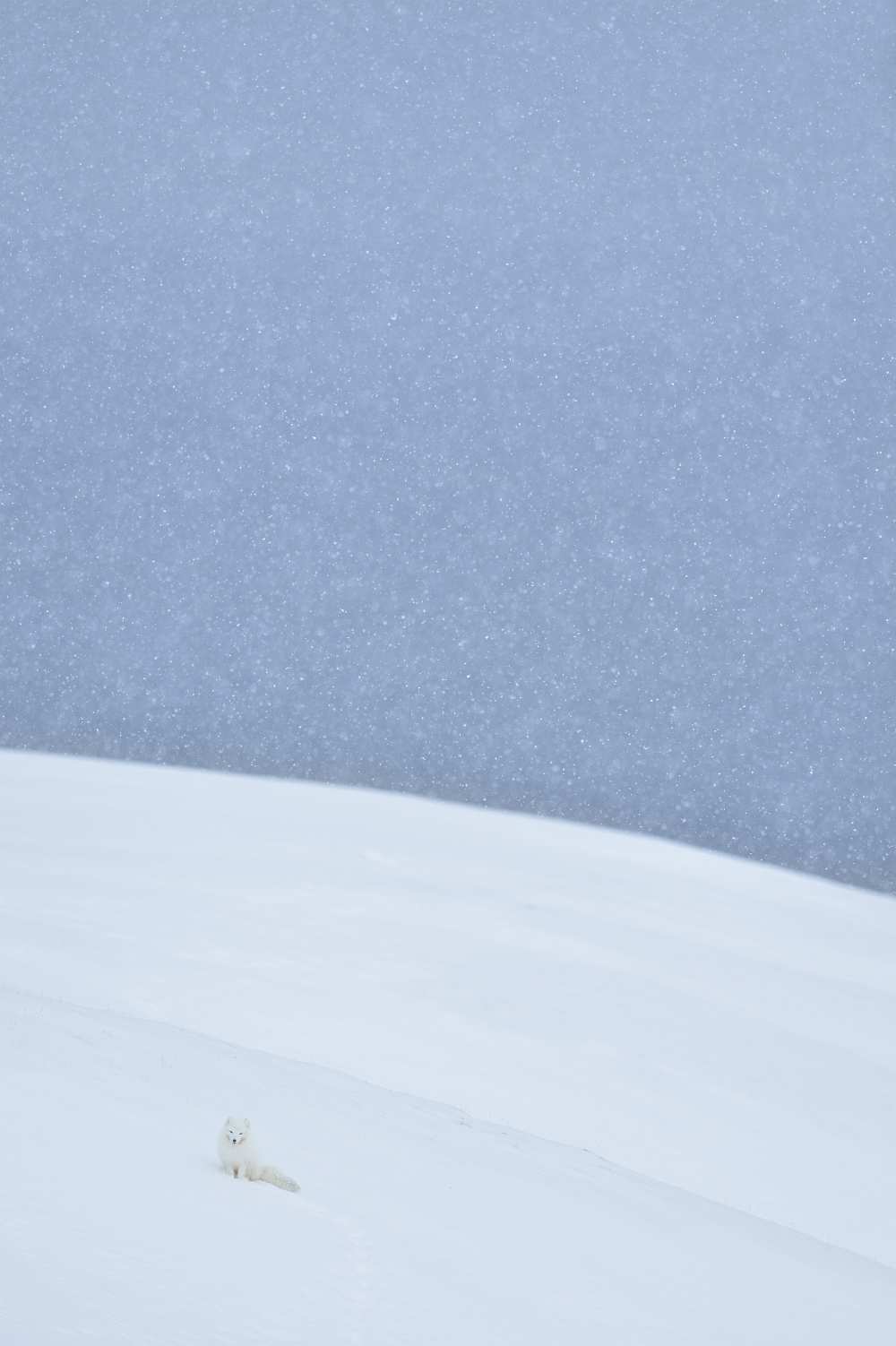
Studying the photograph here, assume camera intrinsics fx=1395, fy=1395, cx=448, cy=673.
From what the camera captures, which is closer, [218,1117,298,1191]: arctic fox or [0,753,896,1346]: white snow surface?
[0,753,896,1346]: white snow surface

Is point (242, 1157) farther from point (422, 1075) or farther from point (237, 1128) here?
point (422, 1075)

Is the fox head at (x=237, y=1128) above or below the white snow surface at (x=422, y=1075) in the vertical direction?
above

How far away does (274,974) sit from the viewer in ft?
11.8

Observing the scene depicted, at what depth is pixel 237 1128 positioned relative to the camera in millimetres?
1679

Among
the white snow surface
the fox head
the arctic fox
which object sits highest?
the fox head

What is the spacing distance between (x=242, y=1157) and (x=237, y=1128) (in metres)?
0.06

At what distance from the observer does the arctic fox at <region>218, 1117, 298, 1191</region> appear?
1.68 meters

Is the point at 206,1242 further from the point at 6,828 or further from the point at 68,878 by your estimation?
the point at 6,828

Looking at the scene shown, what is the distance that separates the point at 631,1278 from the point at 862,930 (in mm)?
3022

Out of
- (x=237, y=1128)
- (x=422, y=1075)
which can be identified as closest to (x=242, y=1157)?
(x=237, y=1128)

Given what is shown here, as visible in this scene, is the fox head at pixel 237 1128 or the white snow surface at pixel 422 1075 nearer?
the white snow surface at pixel 422 1075

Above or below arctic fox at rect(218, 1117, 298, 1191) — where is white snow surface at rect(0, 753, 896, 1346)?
below

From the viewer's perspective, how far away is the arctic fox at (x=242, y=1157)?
1.68 meters

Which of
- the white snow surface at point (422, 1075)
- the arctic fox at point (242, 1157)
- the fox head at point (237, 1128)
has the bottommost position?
the white snow surface at point (422, 1075)
